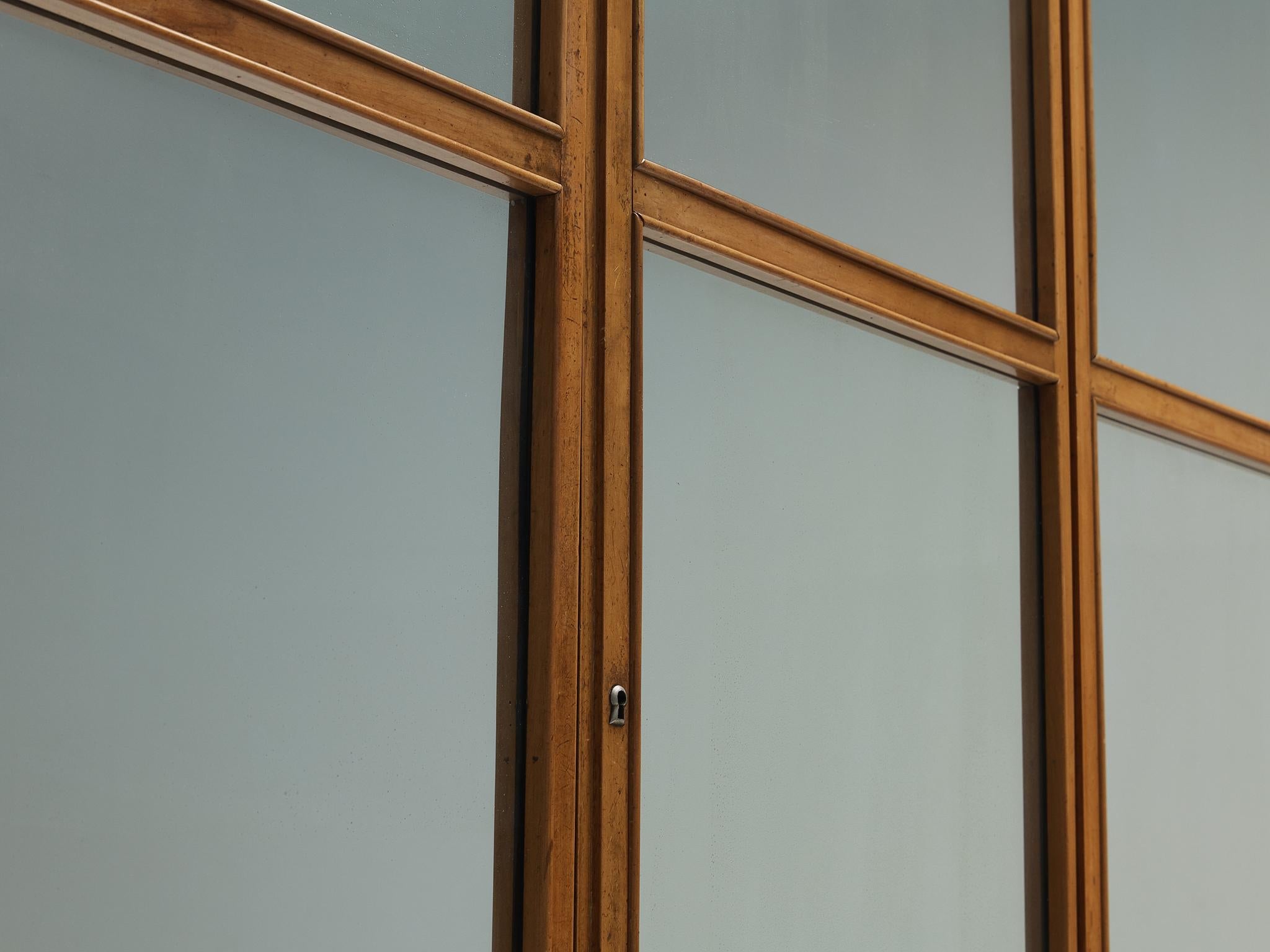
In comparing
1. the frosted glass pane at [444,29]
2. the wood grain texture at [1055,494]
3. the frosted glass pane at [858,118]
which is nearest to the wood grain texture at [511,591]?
the frosted glass pane at [444,29]

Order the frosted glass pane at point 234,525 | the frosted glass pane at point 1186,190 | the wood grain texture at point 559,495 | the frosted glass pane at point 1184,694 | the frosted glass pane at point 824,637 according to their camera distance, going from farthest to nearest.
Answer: the frosted glass pane at point 1186,190, the frosted glass pane at point 1184,694, the frosted glass pane at point 824,637, the wood grain texture at point 559,495, the frosted glass pane at point 234,525

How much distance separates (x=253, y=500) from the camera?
3.43 ft

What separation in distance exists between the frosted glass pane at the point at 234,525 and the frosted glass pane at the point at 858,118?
12.9 inches

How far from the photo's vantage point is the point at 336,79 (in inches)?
43.3

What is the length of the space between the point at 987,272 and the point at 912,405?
27 cm

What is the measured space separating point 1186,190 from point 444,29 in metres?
1.51

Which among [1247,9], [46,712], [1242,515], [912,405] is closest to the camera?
[46,712]

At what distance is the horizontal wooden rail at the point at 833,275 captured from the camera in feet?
4.46

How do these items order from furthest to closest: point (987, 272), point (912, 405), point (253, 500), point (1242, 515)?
1. point (1242, 515)
2. point (987, 272)
3. point (912, 405)
4. point (253, 500)

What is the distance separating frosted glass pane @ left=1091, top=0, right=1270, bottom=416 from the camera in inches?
81.7

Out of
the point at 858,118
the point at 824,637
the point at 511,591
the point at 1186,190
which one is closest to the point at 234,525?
the point at 511,591

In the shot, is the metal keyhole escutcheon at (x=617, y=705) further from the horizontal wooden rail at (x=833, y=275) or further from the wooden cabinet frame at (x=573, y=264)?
the horizontal wooden rail at (x=833, y=275)

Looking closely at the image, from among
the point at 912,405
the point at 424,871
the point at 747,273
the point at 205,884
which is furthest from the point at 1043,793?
the point at 205,884

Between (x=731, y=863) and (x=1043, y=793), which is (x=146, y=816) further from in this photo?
(x=1043, y=793)
